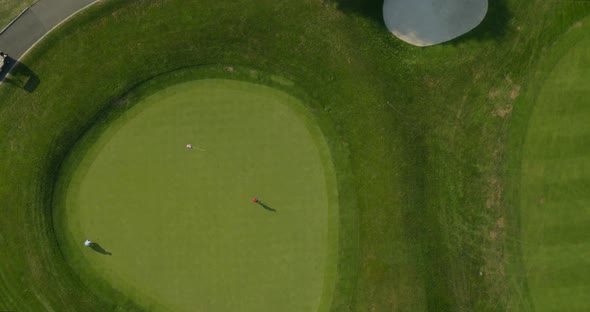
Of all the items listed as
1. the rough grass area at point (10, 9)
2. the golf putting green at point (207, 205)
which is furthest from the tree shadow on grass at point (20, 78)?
the golf putting green at point (207, 205)

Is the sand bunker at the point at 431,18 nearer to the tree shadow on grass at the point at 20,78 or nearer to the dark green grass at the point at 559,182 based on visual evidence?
the dark green grass at the point at 559,182

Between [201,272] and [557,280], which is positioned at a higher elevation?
[557,280]

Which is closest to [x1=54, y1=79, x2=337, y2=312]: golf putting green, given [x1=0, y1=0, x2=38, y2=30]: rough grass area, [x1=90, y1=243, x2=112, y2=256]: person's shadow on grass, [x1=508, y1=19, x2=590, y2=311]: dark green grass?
[x1=90, y1=243, x2=112, y2=256]: person's shadow on grass

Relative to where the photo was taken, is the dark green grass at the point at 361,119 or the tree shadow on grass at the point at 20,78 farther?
the tree shadow on grass at the point at 20,78

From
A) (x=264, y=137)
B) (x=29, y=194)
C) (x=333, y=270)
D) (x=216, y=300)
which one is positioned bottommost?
(x=216, y=300)

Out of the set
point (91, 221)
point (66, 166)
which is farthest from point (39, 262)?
point (66, 166)

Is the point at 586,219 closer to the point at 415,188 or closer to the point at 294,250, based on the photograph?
the point at 415,188
